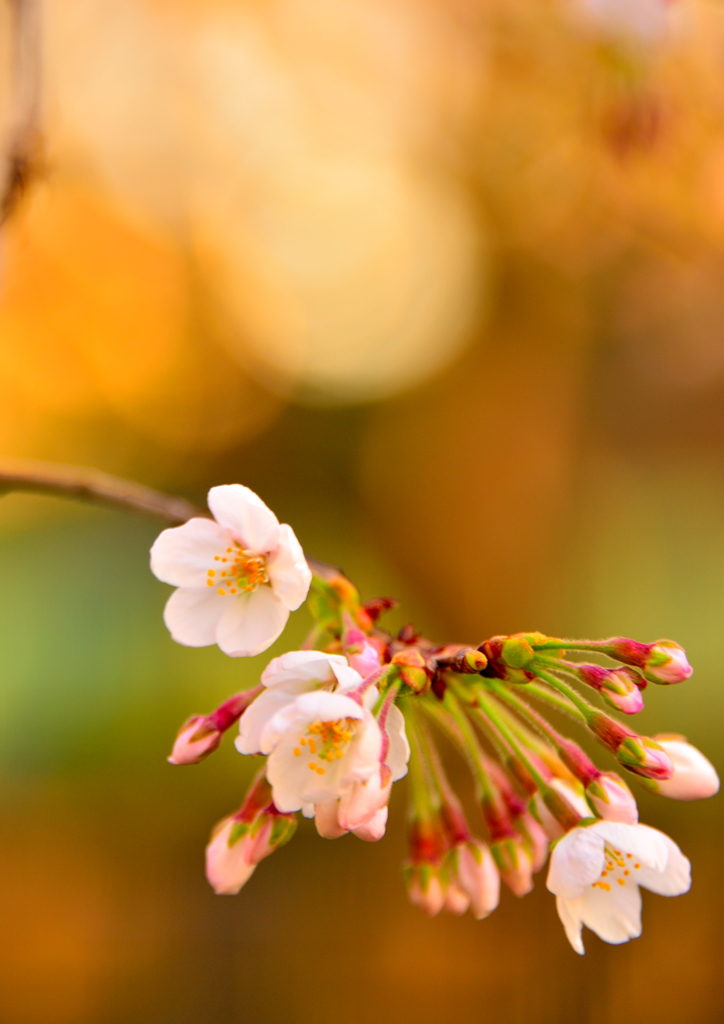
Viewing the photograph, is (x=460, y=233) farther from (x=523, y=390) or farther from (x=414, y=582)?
(x=414, y=582)

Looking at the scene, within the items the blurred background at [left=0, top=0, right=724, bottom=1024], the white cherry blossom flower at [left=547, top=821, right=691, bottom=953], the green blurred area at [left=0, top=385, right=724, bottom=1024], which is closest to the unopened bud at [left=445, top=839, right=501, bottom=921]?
the white cherry blossom flower at [left=547, top=821, right=691, bottom=953]

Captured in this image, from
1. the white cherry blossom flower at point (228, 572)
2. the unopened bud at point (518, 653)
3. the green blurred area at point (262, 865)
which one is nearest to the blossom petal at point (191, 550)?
the white cherry blossom flower at point (228, 572)

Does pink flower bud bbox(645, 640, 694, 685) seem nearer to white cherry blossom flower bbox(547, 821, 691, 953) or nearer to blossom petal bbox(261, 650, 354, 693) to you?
white cherry blossom flower bbox(547, 821, 691, 953)

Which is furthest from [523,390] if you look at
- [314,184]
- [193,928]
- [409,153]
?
[193,928]


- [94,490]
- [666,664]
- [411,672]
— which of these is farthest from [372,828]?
[94,490]

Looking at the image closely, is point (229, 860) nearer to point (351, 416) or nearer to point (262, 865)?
point (262, 865)

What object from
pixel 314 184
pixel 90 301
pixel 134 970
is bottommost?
pixel 134 970
